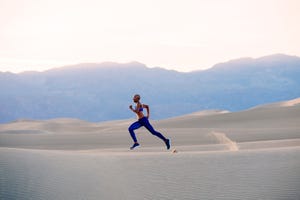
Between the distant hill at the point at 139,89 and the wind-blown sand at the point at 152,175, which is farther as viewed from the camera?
the distant hill at the point at 139,89

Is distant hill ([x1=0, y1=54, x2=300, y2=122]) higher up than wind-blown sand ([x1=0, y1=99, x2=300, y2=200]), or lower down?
higher up

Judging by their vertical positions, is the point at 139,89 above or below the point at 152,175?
above

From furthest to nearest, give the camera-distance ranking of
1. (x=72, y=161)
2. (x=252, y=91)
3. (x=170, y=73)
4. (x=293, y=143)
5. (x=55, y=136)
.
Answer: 1. (x=170, y=73)
2. (x=252, y=91)
3. (x=55, y=136)
4. (x=293, y=143)
5. (x=72, y=161)

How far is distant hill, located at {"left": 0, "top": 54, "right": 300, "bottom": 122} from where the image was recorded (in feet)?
408

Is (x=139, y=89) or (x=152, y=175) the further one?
(x=139, y=89)

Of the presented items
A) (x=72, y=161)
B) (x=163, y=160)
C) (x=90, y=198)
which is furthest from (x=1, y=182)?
(x=163, y=160)

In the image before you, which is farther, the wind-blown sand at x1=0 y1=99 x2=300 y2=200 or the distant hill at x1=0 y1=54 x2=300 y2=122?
the distant hill at x1=0 y1=54 x2=300 y2=122

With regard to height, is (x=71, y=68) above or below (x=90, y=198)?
above

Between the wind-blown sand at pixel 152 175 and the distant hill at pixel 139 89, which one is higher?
the distant hill at pixel 139 89

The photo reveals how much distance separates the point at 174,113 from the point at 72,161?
122m

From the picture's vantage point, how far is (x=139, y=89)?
140000mm

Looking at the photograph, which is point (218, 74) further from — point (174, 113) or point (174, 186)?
point (174, 186)

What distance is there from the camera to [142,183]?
5828 millimetres

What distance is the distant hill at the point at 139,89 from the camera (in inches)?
4894
